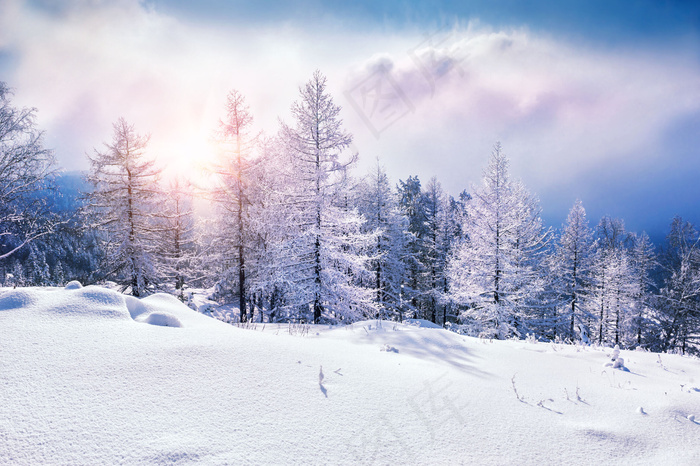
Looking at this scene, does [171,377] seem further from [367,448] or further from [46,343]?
[367,448]

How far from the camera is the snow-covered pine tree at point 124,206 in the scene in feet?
48.7

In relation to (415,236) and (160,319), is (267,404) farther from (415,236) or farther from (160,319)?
(415,236)

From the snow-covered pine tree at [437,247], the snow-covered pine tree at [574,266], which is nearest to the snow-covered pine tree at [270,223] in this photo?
the snow-covered pine tree at [437,247]

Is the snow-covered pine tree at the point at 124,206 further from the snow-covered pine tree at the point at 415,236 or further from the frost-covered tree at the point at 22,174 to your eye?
the snow-covered pine tree at the point at 415,236

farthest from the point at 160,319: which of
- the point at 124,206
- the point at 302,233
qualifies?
the point at 124,206

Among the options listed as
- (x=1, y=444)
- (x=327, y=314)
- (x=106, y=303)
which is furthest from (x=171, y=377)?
(x=327, y=314)

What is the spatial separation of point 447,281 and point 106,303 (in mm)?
23845

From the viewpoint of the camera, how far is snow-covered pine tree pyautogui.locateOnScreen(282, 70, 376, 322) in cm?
1175

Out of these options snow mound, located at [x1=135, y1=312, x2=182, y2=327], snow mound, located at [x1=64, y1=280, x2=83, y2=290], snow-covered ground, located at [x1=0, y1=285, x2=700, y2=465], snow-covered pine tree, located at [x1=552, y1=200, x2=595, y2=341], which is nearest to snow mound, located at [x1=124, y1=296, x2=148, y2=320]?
snow-covered ground, located at [x1=0, y1=285, x2=700, y2=465]

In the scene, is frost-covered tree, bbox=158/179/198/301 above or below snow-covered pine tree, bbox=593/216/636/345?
above

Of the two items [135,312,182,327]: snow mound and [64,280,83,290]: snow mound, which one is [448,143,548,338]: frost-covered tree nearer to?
[135,312,182,327]: snow mound

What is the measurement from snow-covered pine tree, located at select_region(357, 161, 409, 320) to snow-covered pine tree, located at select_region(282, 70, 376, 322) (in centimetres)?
988

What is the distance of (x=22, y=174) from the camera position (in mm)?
10727

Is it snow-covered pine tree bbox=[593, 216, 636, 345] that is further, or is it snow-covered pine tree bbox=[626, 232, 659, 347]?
snow-covered pine tree bbox=[593, 216, 636, 345]
